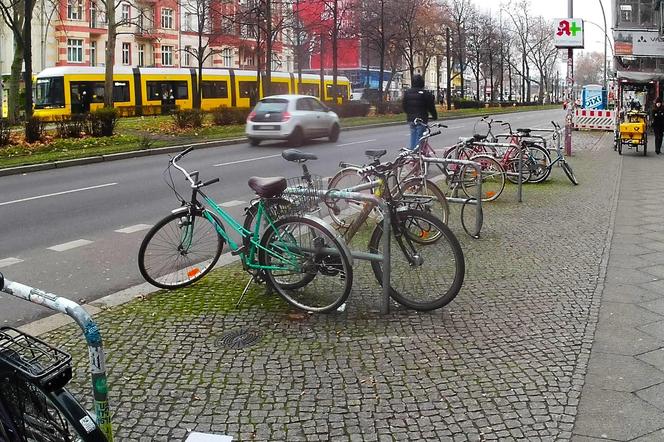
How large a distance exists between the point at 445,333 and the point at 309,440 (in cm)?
172

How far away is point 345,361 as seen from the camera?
4281 millimetres

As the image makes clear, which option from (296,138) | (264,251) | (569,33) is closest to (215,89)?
(296,138)

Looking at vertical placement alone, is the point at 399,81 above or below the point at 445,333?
above

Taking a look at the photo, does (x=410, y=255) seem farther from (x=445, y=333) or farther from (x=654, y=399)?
(x=654, y=399)

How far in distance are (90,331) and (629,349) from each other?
3501 millimetres

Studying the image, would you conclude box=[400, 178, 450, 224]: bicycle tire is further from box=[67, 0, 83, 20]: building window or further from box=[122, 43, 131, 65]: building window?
box=[122, 43, 131, 65]: building window

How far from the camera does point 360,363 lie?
4.24 meters

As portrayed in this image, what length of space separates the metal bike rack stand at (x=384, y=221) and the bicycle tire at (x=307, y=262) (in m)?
0.22

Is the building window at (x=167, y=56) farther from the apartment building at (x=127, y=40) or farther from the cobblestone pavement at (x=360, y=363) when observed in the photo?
the cobblestone pavement at (x=360, y=363)

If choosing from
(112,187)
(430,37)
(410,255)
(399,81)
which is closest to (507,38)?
(399,81)

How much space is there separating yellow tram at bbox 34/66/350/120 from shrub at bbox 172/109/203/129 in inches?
354

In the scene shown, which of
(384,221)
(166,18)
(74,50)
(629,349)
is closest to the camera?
(629,349)

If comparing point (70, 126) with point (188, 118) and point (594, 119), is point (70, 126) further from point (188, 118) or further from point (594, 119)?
point (594, 119)

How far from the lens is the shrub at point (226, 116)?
27000mm
